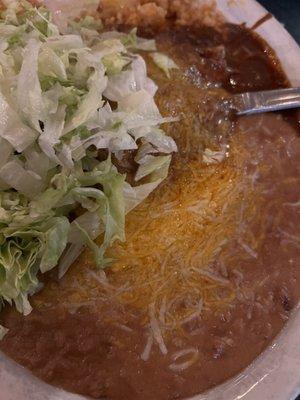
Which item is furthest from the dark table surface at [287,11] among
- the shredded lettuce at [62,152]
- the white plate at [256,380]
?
the white plate at [256,380]

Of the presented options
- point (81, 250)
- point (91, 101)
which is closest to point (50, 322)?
point (81, 250)

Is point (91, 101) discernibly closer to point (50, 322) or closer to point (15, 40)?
point (15, 40)

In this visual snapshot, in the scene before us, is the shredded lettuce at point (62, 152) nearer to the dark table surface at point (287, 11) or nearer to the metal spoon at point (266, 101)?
the metal spoon at point (266, 101)

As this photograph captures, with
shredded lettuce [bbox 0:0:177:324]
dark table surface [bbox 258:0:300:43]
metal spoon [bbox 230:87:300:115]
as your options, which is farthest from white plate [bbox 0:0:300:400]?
dark table surface [bbox 258:0:300:43]

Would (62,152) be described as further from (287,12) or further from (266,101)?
(287,12)

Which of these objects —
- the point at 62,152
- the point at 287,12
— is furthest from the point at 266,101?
the point at 287,12

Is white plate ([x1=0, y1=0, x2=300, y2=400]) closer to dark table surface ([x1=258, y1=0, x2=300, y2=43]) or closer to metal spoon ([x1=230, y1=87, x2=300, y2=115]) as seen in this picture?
metal spoon ([x1=230, y1=87, x2=300, y2=115])
